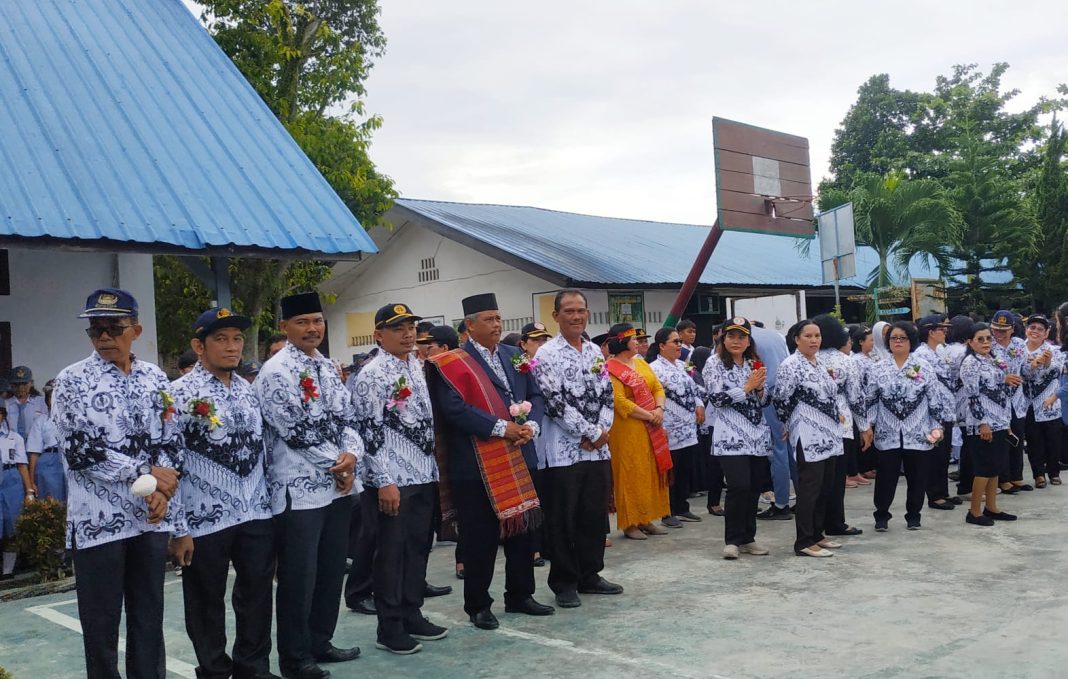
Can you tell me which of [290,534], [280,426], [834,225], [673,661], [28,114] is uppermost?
[28,114]

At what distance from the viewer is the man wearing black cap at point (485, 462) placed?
5719 millimetres

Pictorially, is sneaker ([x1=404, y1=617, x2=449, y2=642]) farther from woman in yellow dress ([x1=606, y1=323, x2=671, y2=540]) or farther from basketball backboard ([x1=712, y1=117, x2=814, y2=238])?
basketball backboard ([x1=712, y1=117, x2=814, y2=238])

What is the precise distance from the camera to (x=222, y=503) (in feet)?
15.0

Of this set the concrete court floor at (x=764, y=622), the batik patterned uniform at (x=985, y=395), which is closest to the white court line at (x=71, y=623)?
the concrete court floor at (x=764, y=622)

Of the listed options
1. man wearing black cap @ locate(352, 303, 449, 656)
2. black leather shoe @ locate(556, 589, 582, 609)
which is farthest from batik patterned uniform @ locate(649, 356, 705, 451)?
man wearing black cap @ locate(352, 303, 449, 656)

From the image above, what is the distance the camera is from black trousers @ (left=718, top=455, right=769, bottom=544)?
24.0ft

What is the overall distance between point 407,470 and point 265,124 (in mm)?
7293

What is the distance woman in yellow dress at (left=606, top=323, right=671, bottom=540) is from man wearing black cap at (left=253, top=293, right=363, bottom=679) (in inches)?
138

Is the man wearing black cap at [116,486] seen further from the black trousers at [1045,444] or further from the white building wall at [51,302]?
the black trousers at [1045,444]

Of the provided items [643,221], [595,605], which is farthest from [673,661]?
[643,221]

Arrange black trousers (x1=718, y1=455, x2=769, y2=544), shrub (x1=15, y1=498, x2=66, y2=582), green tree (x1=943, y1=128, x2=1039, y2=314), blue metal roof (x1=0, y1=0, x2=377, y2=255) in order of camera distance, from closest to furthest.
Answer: black trousers (x1=718, y1=455, x2=769, y2=544), shrub (x1=15, y1=498, x2=66, y2=582), blue metal roof (x1=0, y1=0, x2=377, y2=255), green tree (x1=943, y1=128, x2=1039, y2=314)

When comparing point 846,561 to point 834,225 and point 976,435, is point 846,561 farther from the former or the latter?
point 834,225

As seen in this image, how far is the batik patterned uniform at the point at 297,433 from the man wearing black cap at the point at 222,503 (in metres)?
0.10

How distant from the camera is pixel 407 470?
5.46 metres
